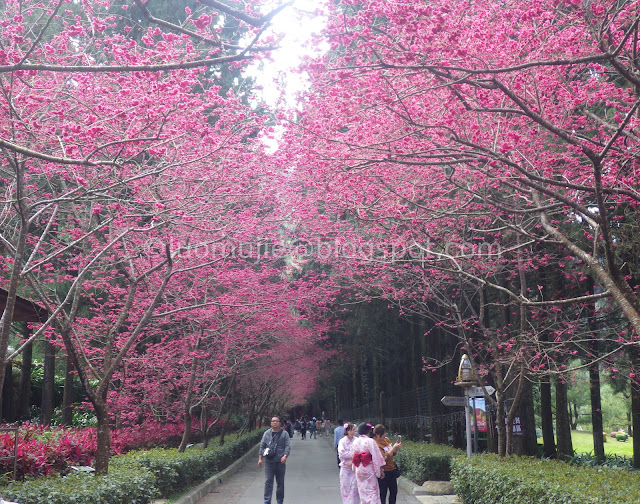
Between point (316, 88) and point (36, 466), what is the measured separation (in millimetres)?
6878

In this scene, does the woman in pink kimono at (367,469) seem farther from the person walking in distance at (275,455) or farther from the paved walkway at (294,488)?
the paved walkway at (294,488)

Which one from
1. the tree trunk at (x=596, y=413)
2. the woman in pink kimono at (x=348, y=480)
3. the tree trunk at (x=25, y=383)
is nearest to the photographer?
the woman in pink kimono at (x=348, y=480)

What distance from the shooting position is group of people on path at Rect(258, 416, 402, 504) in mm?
10094

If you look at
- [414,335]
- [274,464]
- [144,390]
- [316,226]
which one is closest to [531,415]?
[414,335]

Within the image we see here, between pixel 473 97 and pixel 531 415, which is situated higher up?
pixel 473 97

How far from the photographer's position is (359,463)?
10094mm

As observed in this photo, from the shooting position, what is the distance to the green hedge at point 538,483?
24.6 feet

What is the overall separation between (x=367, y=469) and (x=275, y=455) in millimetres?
2623

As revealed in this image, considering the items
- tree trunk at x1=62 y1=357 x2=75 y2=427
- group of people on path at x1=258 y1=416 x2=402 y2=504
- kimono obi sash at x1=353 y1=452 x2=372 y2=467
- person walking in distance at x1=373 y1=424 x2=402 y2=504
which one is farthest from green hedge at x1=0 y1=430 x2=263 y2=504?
tree trunk at x1=62 y1=357 x2=75 y2=427

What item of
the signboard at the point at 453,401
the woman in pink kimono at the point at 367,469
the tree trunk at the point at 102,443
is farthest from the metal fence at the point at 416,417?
the tree trunk at the point at 102,443

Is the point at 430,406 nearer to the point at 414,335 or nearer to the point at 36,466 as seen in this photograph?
the point at 414,335

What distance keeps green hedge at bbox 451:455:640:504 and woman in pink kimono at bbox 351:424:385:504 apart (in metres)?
1.81

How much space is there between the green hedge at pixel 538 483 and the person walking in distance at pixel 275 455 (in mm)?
3318

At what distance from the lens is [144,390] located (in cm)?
1966
